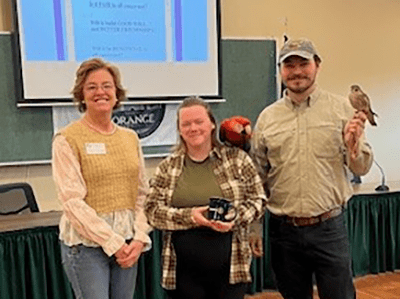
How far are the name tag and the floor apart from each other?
7.13 ft

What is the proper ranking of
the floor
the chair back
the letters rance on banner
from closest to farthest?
the chair back
the floor
the letters rance on banner

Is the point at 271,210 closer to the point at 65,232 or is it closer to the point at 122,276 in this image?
the point at 122,276

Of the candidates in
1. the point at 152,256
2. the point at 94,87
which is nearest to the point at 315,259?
the point at 94,87

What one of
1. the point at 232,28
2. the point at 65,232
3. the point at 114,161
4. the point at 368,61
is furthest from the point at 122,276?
the point at 368,61

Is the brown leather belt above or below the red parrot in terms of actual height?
below

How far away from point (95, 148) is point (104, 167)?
8 centimetres

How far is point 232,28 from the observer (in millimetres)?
4809

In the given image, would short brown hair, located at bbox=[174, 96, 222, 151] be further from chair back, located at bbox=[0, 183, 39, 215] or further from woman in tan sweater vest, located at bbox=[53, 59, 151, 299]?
chair back, located at bbox=[0, 183, 39, 215]

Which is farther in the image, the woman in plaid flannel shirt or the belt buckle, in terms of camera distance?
the belt buckle

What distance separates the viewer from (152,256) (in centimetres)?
307

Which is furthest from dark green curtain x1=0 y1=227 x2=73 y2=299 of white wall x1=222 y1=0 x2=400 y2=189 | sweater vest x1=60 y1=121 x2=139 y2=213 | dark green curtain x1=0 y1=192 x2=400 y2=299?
white wall x1=222 y1=0 x2=400 y2=189

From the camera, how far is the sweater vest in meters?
1.77

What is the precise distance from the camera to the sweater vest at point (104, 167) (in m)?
1.77

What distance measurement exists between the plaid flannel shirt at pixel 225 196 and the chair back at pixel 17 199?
71.8 inches
